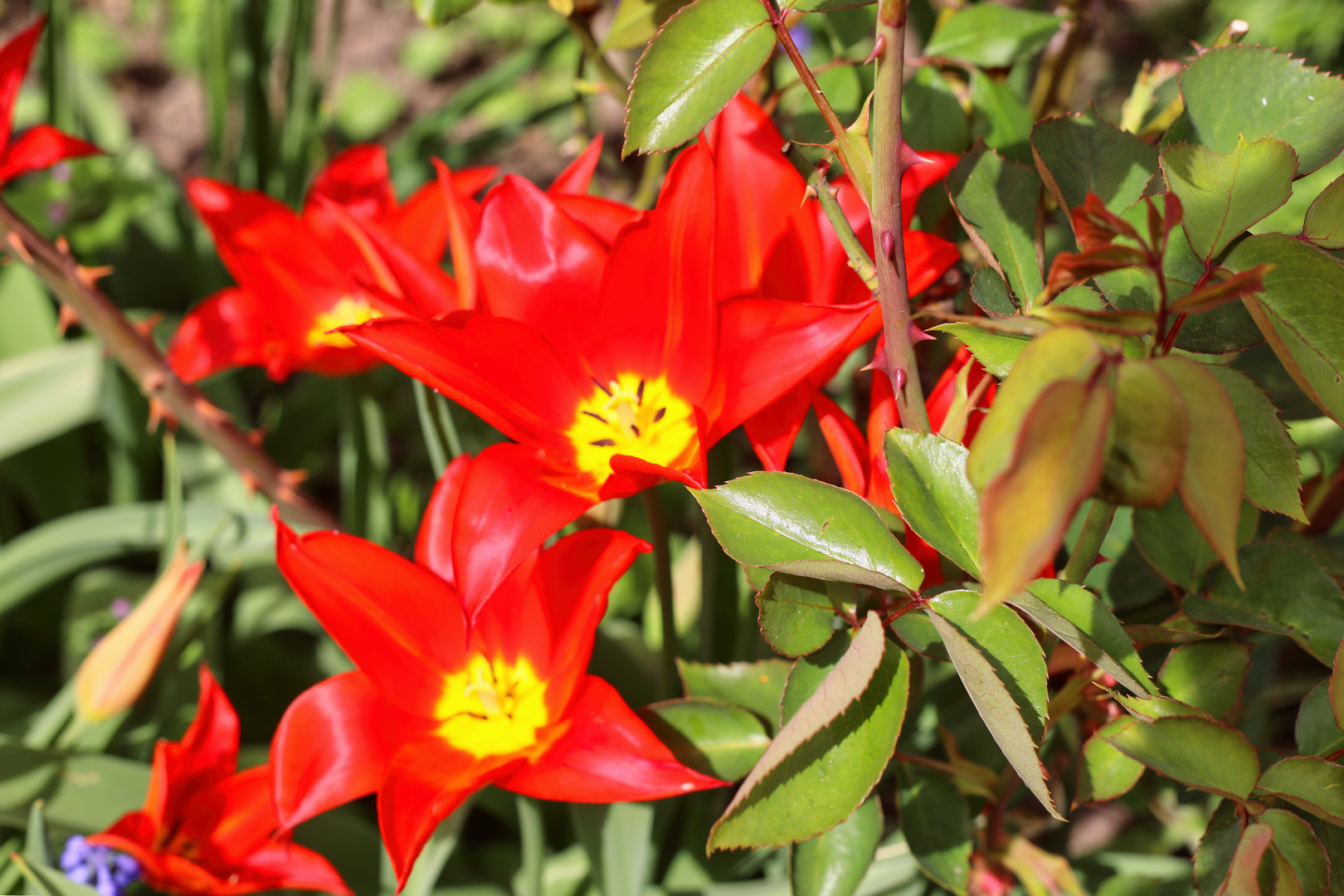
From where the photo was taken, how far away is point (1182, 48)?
104 inches

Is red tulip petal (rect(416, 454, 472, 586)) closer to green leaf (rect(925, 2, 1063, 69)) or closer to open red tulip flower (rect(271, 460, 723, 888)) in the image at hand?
A: open red tulip flower (rect(271, 460, 723, 888))

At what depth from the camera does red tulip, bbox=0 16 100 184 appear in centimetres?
78

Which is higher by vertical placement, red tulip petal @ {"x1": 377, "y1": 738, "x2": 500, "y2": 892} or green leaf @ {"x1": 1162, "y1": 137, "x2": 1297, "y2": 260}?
green leaf @ {"x1": 1162, "y1": 137, "x2": 1297, "y2": 260}

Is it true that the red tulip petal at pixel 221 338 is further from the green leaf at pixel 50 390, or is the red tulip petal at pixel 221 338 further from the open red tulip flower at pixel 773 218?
the open red tulip flower at pixel 773 218

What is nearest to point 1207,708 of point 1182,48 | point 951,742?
point 951,742

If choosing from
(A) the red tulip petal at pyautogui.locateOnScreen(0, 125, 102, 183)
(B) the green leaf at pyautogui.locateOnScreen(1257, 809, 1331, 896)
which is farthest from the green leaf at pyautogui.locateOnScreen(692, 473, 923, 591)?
(A) the red tulip petal at pyautogui.locateOnScreen(0, 125, 102, 183)

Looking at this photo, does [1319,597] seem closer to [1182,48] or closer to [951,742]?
[951,742]

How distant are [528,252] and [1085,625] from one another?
45 cm

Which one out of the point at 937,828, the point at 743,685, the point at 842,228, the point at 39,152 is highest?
the point at 39,152

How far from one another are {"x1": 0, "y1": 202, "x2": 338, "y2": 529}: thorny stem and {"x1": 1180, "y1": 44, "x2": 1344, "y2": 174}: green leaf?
2.96 feet

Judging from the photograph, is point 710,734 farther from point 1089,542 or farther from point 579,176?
point 579,176

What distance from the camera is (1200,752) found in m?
0.50

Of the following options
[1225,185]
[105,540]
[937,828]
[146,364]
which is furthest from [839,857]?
[105,540]

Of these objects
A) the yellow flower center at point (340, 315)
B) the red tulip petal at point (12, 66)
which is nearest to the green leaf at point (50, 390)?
the yellow flower center at point (340, 315)
